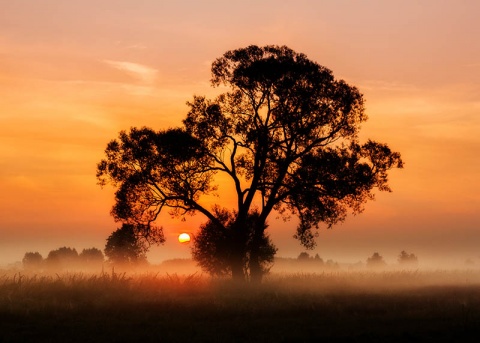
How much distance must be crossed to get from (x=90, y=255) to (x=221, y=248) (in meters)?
49.5

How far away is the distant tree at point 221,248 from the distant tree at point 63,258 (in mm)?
41287

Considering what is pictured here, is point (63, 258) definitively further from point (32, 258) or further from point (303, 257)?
point (303, 257)

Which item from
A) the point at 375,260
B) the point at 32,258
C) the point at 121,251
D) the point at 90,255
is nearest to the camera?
the point at 121,251

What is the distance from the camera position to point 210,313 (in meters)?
24.2

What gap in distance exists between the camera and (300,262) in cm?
10831

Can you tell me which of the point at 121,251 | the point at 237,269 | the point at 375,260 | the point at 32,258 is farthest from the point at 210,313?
the point at 375,260

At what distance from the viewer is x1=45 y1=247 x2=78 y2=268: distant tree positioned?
3282 inches

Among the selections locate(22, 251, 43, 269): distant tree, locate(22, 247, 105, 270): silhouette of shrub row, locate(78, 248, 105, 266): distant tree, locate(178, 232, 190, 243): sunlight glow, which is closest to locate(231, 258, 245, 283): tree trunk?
locate(178, 232, 190, 243): sunlight glow

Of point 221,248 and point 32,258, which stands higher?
point 32,258

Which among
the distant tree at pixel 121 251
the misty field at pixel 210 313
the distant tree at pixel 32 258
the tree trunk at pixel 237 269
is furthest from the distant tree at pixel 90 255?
the misty field at pixel 210 313

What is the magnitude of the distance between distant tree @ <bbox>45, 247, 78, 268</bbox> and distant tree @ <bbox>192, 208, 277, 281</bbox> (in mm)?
41287

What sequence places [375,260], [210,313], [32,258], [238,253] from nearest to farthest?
[210,313] < [238,253] < [32,258] < [375,260]

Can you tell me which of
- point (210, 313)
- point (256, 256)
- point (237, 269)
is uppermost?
point (256, 256)

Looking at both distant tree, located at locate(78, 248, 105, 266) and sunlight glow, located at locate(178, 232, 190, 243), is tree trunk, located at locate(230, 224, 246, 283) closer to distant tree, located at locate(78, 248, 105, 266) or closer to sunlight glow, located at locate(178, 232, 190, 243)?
sunlight glow, located at locate(178, 232, 190, 243)
